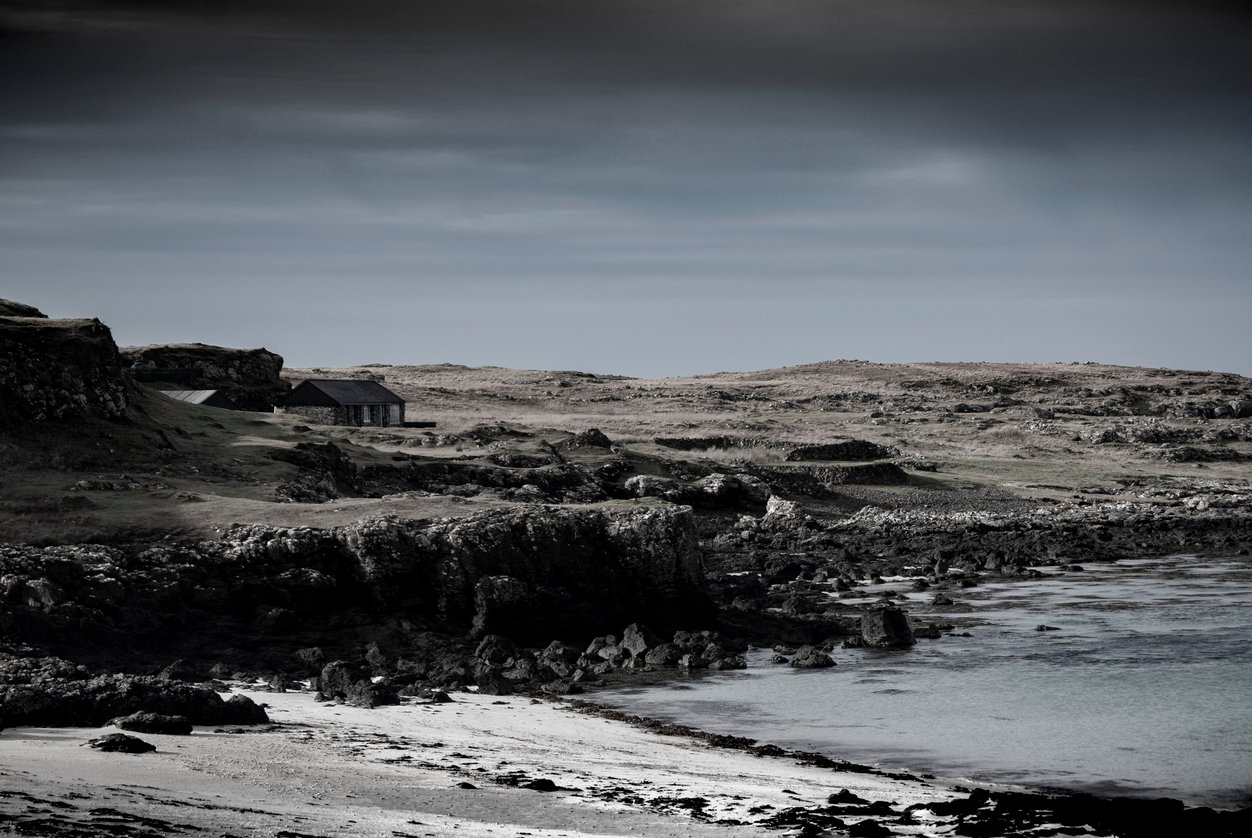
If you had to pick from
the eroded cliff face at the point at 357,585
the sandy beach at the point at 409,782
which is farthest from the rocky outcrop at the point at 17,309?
the sandy beach at the point at 409,782

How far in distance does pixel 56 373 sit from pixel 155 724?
1064 inches

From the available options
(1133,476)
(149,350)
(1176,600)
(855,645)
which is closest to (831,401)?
(1133,476)

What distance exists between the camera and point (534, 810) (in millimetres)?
17531

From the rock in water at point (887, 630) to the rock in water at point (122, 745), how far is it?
2057 cm

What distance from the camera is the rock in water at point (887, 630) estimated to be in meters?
34.4

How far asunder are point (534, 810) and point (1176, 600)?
32453 millimetres

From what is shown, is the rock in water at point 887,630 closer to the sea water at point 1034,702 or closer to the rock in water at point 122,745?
the sea water at point 1034,702

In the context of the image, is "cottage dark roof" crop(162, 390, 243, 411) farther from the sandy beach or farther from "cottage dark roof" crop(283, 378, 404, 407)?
the sandy beach

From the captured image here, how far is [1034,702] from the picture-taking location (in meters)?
27.4

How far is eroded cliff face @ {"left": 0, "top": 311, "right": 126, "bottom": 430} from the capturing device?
141 ft

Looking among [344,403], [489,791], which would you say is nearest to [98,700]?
[489,791]

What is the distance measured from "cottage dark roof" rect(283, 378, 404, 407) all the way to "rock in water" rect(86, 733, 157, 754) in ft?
211

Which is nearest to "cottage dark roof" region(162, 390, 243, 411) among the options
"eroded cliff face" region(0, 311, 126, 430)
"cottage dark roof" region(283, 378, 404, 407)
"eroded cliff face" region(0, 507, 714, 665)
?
"cottage dark roof" region(283, 378, 404, 407)

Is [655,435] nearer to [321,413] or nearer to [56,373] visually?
[321,413]
